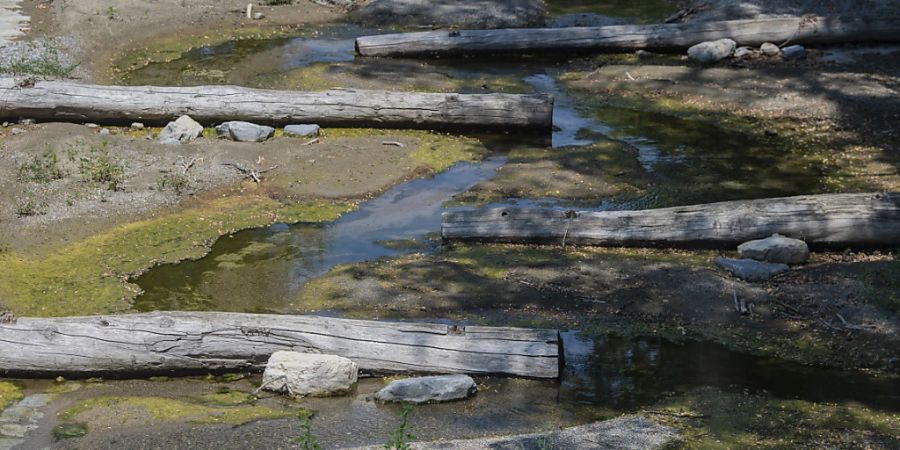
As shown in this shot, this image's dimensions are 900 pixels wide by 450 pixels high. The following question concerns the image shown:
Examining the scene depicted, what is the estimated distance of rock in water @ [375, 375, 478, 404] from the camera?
853cm

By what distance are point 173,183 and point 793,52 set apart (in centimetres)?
1003

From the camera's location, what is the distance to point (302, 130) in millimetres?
14719

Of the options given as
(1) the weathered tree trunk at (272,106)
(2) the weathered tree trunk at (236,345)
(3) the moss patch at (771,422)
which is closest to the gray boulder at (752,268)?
(3) the moss patch at (771,422)

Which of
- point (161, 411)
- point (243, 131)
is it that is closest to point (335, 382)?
point (161, 411)

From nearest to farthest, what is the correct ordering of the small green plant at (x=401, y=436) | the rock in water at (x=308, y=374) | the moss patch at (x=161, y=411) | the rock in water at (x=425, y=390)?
1. the small green plant at (x=401, y=436)
2. the moss patch at (x=161, y=411)
3. the rock in water at (x=425, y=390)
4. the rock in water at (x=308, y=374)

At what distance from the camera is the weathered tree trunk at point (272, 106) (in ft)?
48.1

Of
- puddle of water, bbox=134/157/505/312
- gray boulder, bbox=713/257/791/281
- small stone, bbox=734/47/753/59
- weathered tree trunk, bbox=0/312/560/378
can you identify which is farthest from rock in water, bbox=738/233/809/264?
small stone, bbox=734/47/753/59

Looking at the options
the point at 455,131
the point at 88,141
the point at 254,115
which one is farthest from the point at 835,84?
the point at 88,141

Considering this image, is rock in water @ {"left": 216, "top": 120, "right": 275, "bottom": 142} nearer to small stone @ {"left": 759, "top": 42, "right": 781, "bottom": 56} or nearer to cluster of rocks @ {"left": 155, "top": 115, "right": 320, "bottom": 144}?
cluster of rocks @ {"left": 155, "top": 115, "right": 320, "bottom": 144}

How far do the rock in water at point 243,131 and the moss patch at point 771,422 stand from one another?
24.3 ft

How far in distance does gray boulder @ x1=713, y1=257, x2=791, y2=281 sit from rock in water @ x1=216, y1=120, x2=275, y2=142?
618 cm

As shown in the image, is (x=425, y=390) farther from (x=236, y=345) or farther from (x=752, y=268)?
(x=752, y=268)

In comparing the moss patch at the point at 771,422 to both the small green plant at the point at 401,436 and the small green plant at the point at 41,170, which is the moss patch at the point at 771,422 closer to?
the small green plant at the point at 401,436

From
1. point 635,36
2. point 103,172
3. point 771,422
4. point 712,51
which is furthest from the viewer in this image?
point 635,36
